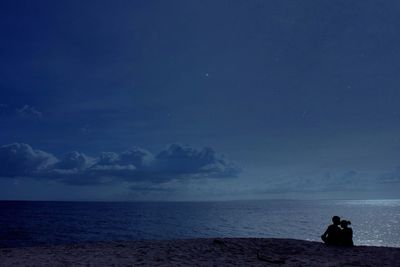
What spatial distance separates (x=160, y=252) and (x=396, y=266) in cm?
985

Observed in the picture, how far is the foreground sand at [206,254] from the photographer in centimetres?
1366

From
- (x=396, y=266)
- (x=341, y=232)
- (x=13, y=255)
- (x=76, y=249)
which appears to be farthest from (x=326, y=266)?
(x=13, y=255)

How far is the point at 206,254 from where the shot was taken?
15.5 m

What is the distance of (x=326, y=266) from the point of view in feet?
42.6

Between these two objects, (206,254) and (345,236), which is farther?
(345,236)

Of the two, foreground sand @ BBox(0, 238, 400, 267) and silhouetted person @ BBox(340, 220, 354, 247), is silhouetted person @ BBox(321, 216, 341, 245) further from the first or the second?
foreground sand @ BBox(0, 238, 400, 267)

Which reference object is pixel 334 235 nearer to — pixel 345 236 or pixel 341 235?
pixel 341 235

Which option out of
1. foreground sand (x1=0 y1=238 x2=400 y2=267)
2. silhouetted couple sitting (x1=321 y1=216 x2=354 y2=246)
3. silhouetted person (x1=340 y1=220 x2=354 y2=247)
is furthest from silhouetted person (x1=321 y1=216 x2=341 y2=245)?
foreground sand (x1=0 y1=238 x2=400 y2=267)

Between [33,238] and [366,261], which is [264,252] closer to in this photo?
[366,261]

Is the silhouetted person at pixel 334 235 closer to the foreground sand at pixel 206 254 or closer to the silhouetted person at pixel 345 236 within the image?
the silhouetted person at pixel 345 236

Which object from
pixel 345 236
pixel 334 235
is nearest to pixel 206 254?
pixel 334 235

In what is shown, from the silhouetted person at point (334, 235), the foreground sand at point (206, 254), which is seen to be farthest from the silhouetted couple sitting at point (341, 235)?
the foreground sand at point (206, 254)

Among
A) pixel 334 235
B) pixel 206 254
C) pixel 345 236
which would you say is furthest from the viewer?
pixel 334 235

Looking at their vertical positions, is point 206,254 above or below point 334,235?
below
